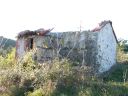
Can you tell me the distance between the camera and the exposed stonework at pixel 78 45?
19422 mm

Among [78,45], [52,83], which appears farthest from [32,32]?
[52,83]

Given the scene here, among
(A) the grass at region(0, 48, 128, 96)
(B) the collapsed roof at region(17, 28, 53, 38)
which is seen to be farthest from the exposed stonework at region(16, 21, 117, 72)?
(A) the grass at region(0, 48, 128, 96)

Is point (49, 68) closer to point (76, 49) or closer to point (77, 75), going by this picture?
point (77, 75)

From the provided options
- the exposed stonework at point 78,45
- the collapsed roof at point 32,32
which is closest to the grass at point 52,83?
the exposed stonework at point 78,45

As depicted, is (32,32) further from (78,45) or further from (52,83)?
(52,83)

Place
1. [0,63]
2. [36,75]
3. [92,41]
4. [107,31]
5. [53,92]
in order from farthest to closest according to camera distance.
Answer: [107,31] → [92,41] → [0,63] → [36,75] → [53,92]

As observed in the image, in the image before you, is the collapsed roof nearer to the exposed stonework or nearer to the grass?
the exposed stonework

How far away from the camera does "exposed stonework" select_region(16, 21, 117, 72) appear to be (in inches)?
765

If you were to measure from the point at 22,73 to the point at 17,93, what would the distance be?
1433mm

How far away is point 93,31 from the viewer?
1950 centimetres

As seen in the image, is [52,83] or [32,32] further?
[32,32]

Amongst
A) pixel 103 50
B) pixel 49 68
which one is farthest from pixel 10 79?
pixel 103 50

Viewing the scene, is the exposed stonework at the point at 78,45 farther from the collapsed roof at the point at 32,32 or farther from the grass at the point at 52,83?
the grass at the point at 52,83

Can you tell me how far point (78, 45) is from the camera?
768 inches
